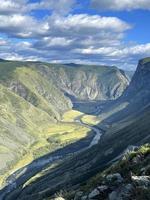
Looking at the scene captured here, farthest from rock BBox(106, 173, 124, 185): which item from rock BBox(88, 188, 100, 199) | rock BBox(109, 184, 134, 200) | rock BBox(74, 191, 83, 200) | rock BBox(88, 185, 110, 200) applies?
rock BBox(74, 191, 83, 200)

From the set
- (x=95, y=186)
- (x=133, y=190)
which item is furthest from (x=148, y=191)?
(x=95, y=186)

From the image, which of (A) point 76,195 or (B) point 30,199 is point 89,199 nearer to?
(A) point 76,195

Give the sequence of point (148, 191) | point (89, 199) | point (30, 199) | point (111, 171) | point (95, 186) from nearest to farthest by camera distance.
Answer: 1. point (148, 191)
2. point (89, 199)
3. point (95, 186)
4. point (111, 171)
5. point (30, 199)

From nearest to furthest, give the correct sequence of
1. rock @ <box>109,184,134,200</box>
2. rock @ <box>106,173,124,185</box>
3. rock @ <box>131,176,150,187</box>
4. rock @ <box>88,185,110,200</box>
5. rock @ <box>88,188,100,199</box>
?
rock @ <box>131,176,150,187</box> < rock @ <box>109,184,134,200</box> < rock @ <box>88,185,110,200</box> < rock @ <box>88,188,100,199</box> < rock @ <box>106,173,124,185</box>

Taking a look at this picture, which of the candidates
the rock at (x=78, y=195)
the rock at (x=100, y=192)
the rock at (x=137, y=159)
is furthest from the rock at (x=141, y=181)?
the rock at (x=137, y=159)

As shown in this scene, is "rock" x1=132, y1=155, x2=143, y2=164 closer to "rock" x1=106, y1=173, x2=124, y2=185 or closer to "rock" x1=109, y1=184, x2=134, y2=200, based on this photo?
"rock" x1=106, y1=173, x2=124, y2=185

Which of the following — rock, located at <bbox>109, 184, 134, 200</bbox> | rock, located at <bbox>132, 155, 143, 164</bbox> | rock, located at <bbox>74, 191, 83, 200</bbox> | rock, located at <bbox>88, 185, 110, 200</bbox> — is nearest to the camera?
rock, located at <bbox>109, 184, 134, 200</bbox>

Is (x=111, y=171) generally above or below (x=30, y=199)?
above

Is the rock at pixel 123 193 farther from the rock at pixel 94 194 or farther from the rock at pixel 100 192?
the rock at pixel 94 194
